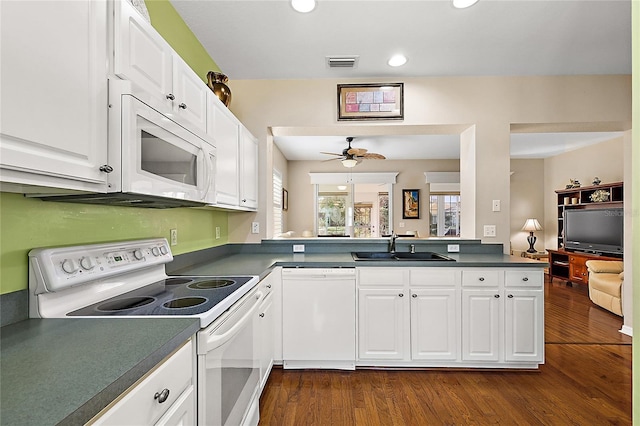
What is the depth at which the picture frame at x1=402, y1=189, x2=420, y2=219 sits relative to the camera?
6660 mm

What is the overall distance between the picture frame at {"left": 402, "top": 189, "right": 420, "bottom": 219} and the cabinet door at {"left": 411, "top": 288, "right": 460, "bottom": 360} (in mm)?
4447

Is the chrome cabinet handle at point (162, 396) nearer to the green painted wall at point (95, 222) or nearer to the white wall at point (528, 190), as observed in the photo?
the green painted wall at point (95, 222)

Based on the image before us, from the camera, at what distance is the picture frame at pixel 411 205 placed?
6660 millimetres

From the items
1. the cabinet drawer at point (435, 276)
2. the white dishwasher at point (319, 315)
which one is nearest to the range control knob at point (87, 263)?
the white dishwasher at point (319, 315)

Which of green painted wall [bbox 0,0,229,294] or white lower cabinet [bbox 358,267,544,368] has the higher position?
green painted wall [bbox 0,0,229,294]

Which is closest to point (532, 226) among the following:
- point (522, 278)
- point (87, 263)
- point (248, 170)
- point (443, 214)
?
point (443, 214)

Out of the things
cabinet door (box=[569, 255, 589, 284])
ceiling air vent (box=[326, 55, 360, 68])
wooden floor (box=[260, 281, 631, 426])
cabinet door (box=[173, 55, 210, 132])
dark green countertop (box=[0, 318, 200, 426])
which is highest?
ceiling air vent (box=[326, 55, 360, 68])

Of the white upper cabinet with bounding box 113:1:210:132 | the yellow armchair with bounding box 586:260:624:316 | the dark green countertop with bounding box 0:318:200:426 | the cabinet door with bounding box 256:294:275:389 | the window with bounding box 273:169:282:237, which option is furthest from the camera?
the window with bounding box 273:169:282:237

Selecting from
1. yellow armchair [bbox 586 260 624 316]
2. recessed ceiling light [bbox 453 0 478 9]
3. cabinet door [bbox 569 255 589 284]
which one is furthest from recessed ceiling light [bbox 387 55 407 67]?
cabinet door [bbox 569 255 589 284]

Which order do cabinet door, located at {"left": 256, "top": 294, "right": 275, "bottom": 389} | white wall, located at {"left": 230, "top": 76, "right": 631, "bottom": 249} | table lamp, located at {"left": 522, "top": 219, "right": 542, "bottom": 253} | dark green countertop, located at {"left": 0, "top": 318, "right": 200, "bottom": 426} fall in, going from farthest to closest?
table lamp, located at {"left": 522, "top": 219, "right": 542, "bottom": 253}, white wall, located at {"left": 230, "top": 76, "right": 631, "bottom": 249}, cabinet door, located at {"left": 256, "top": 294, "right": 275, "bottom": 389}, dark green countertop, located at {"left": 0, "top": 318, "right": 200, "bottom": 426}

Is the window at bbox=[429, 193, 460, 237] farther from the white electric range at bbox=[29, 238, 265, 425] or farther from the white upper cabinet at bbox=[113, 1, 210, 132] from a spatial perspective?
the white upper cabinet at bbox=[113, 1, 210, 132]

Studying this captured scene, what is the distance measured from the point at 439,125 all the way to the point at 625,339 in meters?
2.74

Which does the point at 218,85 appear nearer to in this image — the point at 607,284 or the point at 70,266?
the point at 70,266

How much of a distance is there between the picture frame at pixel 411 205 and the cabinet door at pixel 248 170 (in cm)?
453
